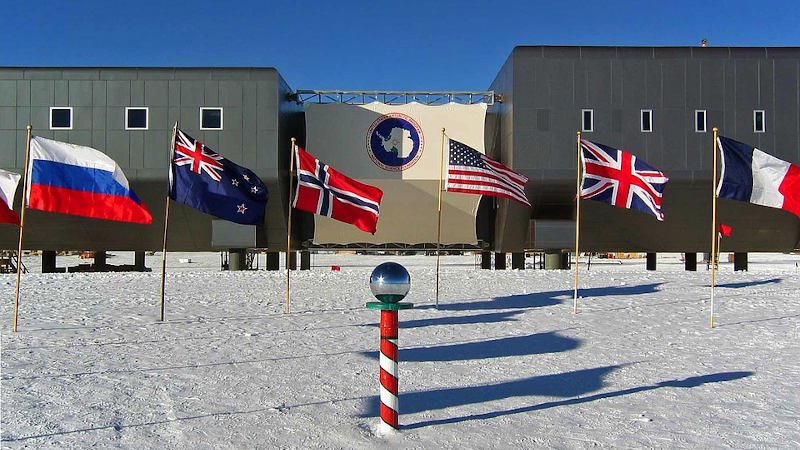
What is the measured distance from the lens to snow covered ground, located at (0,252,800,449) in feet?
22.9

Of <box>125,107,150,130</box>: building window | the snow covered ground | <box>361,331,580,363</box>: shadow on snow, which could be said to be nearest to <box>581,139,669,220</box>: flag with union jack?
the snow covered ground

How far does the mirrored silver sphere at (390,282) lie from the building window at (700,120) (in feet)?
69.8

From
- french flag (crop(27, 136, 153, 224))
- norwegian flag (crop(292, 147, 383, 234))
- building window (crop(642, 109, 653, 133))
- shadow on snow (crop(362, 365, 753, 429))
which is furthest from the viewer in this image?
building window (crop(642, 109, 653, 133))

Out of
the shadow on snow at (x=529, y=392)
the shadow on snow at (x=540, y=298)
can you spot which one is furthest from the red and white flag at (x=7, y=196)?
the shadow on snow at (x=540, y=298)

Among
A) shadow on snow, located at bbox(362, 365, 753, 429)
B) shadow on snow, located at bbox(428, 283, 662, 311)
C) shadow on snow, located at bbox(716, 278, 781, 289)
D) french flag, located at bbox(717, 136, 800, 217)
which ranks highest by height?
french flag, located at bbox(717, 136, 800, 217)

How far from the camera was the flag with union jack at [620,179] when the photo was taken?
1491 cm

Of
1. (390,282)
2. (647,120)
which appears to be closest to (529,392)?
(390,282)

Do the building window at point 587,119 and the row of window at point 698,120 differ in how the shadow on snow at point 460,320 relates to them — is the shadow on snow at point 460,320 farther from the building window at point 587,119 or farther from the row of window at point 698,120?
the row of window at point 698,120

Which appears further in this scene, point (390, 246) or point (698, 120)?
point (390, 246)

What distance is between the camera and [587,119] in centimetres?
2456

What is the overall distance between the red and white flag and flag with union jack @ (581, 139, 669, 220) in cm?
1157

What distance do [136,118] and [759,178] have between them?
2081 centimetres

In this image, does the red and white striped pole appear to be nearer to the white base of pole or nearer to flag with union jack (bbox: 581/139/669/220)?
the white base of pole

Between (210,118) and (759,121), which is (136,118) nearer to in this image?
(210,118)
